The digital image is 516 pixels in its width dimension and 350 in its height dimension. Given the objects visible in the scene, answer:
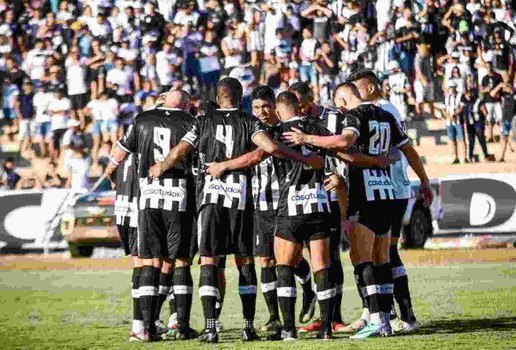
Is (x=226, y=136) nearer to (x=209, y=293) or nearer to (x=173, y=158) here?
(x=173, y=158)

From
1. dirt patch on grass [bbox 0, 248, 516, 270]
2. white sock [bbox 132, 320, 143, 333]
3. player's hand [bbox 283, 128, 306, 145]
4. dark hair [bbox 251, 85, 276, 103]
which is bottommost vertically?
dirt patch on grass [bbox 0, 248, 516, 270]

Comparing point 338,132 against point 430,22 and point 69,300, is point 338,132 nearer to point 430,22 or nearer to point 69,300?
point 69,300

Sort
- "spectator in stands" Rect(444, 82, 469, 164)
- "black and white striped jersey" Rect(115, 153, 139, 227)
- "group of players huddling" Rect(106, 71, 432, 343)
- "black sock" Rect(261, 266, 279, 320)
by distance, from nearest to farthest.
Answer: "group of players huddling" Rect(106, 71, 432, 343), "black sock" Rect(261, 266, 279, 320), "black and white striped jersey" Rect(115, 153, 139, 227), "spectator in stands" Rect(444, 82, 469, 164)

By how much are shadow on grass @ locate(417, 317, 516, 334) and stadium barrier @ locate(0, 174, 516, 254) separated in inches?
515

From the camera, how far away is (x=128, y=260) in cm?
2808

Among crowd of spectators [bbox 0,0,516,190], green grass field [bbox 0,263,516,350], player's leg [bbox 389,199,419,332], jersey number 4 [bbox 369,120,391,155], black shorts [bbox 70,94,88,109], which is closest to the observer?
green grass field [bbox 0,263,516,350]

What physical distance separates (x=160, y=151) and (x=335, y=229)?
6.11ft

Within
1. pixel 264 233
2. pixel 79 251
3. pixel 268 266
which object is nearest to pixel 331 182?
pixel 264 233

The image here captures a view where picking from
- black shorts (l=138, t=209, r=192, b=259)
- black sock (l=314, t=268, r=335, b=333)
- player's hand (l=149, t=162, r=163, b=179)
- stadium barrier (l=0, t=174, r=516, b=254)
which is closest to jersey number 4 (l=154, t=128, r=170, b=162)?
player's hand (l=149, t=162, r=163, b=179)

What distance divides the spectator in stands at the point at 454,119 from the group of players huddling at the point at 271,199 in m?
16.4

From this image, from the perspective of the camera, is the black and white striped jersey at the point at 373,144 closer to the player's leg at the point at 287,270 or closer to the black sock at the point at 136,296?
the player's leg at the point at 287,270

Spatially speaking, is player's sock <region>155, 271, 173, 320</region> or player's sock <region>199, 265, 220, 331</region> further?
player's sock <region>155, 271, 173, 320</region>

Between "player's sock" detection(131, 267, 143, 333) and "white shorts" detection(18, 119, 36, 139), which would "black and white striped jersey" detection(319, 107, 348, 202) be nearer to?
"player's sock" detection(131, 267, 143, 333)

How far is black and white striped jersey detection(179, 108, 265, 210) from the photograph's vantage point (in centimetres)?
1367
